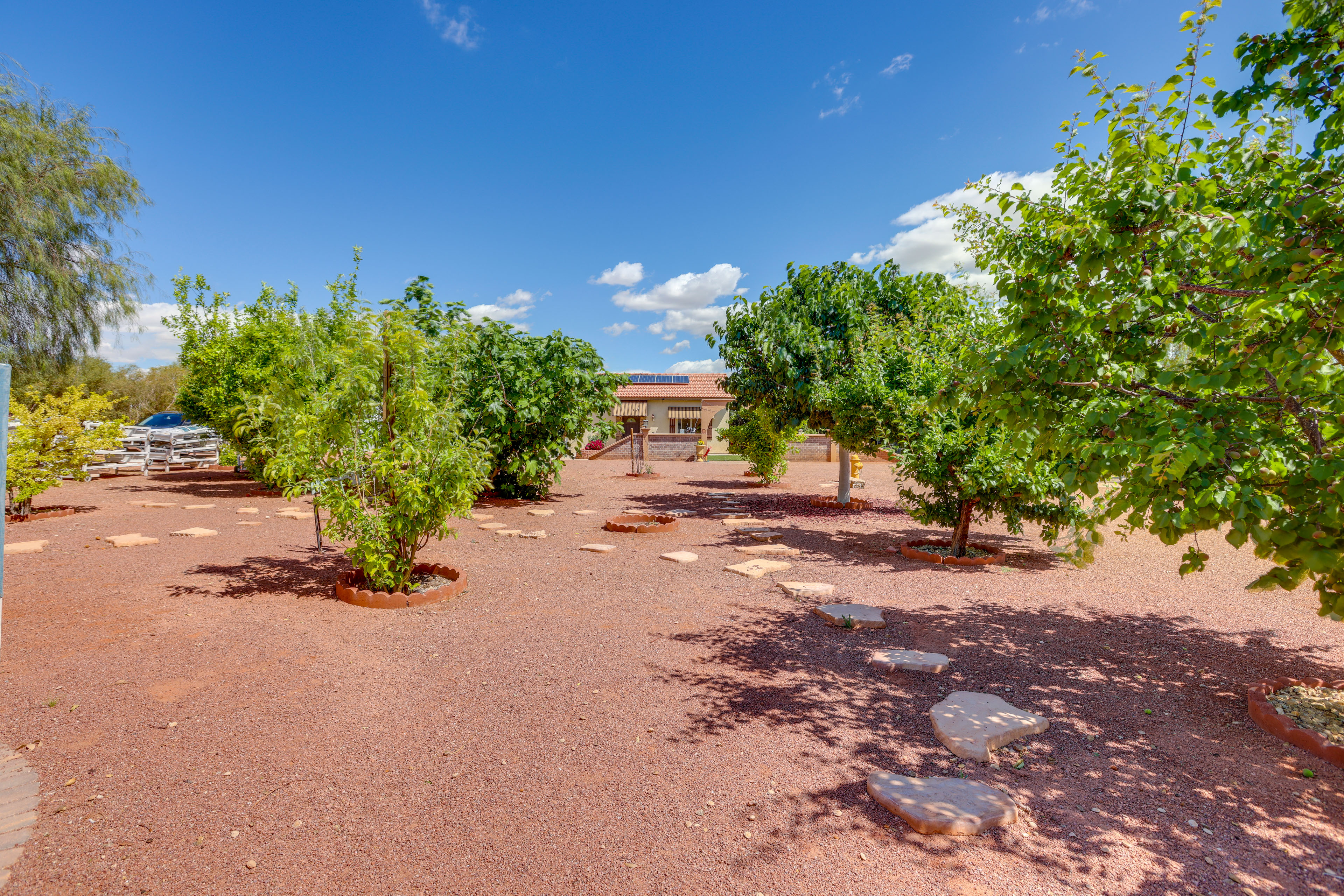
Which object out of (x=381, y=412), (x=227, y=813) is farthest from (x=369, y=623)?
(x=227, y=813)

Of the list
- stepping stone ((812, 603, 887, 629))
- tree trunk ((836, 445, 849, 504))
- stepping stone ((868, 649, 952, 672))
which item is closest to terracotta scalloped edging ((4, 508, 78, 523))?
stepping stone ((812, 603, 887, 629))

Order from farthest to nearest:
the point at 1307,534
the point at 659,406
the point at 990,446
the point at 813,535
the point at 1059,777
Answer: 1. the point at 659,406
2. the point at 813,535
3. the point at 990,446
4. the point at 1059,777
5. the point at 1307,534

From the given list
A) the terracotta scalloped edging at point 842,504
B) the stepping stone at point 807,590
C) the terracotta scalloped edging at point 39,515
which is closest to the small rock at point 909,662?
the stepping stone at point 807,590

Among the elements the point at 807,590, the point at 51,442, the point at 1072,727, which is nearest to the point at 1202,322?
the point at 1072,727

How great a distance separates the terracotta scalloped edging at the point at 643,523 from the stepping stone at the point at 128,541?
5884mm

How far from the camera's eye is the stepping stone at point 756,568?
22.6 ft

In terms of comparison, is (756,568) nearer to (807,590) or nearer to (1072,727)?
(807,590)

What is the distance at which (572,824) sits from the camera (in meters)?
2.60

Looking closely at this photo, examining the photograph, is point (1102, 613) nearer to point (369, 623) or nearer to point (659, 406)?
point (369, 623)

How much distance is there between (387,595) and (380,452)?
1292 mm

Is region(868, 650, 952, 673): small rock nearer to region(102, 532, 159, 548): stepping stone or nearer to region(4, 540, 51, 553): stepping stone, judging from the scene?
region(102, 532, 159, 548): stepping stone

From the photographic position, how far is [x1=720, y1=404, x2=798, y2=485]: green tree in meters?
16.3

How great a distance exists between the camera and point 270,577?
6312mm

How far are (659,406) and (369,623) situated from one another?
111 ft
